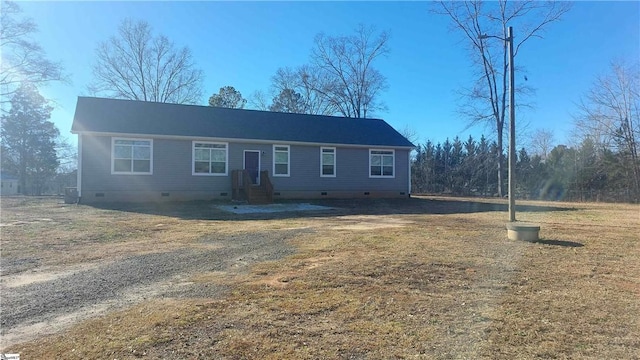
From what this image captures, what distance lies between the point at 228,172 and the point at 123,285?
1335 centimetres

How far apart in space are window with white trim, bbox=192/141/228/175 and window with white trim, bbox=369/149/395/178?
297 inches

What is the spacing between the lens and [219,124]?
1875 cm

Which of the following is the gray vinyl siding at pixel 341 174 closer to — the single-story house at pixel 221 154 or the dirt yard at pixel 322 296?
the single-story house at pixel 221 154

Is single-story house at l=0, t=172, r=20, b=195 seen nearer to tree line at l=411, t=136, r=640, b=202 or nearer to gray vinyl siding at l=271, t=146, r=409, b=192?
gray vinyl siding at l=271, t=146, r=409, b=192

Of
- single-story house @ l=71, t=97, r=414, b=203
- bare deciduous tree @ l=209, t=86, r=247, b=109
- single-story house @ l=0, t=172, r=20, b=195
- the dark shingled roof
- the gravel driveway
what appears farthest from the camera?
single-story house @ l=0, t=172, r=20, b=195

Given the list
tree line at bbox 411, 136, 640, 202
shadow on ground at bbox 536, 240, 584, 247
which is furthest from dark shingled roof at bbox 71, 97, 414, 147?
shadow on ground at bbox 536, 240, 584, 247

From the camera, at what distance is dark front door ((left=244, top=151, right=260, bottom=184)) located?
60.0 ft

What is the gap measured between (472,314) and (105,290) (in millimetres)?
3961

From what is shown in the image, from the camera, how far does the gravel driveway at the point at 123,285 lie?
387 centimetres

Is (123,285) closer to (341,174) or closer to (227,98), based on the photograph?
(341,174)

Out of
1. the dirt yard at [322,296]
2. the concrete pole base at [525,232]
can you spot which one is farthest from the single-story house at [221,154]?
the concrete pole base at [525,232]

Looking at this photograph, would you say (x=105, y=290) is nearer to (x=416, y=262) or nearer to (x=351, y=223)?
(x=416, y=262)

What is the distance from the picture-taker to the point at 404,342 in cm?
302

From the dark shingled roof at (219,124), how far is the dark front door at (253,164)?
0.80 metres
